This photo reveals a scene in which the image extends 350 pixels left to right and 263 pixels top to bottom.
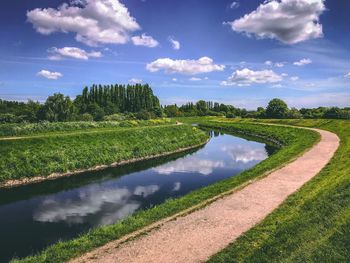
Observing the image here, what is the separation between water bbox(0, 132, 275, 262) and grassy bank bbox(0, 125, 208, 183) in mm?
1795

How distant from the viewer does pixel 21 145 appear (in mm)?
28297

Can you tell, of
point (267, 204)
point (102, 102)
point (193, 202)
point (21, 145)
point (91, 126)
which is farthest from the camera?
point (102, 102)

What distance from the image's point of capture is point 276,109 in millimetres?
88688

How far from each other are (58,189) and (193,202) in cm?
1216

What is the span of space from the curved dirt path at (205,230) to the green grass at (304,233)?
59 cm

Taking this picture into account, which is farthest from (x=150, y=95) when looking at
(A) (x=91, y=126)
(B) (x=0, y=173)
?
(B) (x=0, y=173)

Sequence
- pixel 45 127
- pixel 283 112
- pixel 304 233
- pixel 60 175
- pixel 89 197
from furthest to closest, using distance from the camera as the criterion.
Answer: pixel 283 112
pixel 45 127
pixel 60 175
pixel 89 197
pixel 304 233

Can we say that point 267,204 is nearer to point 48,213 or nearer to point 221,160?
point 48,213

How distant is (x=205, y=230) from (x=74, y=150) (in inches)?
857

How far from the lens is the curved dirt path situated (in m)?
10.5

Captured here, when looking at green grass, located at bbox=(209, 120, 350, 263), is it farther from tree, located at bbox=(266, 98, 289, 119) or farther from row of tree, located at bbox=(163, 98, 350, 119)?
tree, located at bbox=(266, 98, 289, 119)

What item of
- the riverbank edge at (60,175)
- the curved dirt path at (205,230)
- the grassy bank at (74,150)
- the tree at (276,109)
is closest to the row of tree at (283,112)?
the tree at (276,109)

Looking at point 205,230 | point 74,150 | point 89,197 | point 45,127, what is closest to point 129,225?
point 205,230

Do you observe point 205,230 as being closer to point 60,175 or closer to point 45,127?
point 60,175
